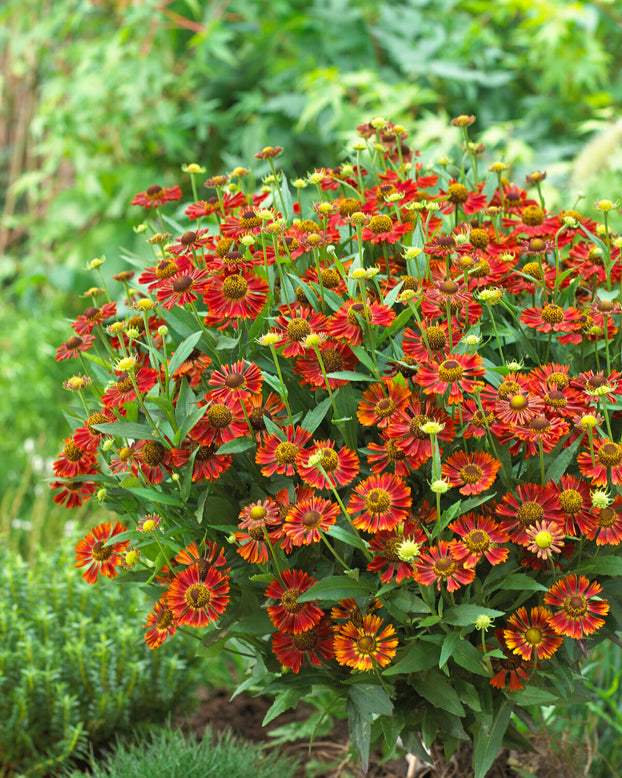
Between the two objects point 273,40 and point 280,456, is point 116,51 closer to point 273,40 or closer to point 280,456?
point 273,40

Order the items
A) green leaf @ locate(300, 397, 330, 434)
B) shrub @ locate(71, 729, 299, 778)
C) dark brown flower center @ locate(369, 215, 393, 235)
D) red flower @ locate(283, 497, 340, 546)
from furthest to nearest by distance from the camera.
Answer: shrub @ locate(71, 729, 299, 778) → dark brown flower center @ locate(369, 215, 393, 235) → green leaf @ locate(300, 397, 330, 434) → red flower @ locate(283, 497, 340, 546)

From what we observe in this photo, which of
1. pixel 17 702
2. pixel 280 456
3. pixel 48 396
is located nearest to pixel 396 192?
pixel 280 456

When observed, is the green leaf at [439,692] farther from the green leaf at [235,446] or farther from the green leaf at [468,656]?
the green leaf at [235,446]

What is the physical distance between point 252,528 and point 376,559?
157 mm

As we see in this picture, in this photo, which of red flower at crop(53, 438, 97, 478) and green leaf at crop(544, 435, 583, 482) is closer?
green leaf at crop(544, 435, 583, 482)

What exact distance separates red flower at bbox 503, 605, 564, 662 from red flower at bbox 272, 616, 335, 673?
8.9 inches

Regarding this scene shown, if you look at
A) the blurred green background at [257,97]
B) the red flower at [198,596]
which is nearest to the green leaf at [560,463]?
the red flower at [198,596]

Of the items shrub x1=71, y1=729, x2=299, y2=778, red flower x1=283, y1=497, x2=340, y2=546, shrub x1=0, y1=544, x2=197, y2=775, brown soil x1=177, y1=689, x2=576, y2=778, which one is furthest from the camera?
shrub x1=0, y1=544, x2=197, y2=775

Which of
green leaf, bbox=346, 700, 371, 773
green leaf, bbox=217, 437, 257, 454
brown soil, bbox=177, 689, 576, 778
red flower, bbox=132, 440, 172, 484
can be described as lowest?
brown soil, bbox=177, 689, 576, 778

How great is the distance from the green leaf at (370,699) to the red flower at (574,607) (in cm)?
23

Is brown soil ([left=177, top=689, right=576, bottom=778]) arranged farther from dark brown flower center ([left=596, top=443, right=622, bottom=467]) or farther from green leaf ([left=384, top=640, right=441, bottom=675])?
dark brown flower center ([left=596, top=443, right=622, bottom=467])

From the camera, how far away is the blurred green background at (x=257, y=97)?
11.0ft

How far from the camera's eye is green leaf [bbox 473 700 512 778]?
3.11 feet

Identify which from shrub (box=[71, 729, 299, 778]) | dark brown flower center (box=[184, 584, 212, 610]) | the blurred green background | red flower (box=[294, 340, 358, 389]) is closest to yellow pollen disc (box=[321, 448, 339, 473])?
red flower (box=[294, 340, 358, 389])
